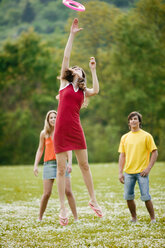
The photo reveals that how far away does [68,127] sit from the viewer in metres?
4.85

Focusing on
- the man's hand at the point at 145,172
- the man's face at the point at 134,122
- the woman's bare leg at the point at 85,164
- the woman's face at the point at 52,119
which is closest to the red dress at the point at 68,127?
the woman's bare leg at the point at 85,164

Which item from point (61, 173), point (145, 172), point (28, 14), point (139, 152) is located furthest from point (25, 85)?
point (61, 173)

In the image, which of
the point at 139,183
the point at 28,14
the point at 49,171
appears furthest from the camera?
the point at 28,14

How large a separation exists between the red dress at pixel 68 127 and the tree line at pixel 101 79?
27.0 meters

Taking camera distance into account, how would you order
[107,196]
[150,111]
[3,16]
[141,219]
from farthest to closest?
[3,16] < [150,111] < [107,196] < [141,219]

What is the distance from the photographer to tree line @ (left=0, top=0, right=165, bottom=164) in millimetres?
33906

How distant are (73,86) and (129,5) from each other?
33.6 metres

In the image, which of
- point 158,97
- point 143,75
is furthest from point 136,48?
point 158,97

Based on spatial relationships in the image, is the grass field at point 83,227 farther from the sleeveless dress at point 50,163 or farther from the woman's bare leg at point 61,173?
the sleeveless dress at point 50,163

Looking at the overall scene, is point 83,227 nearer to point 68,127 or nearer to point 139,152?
point 139,152

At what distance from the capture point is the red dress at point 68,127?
4.86 metres

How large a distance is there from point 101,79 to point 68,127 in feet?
106

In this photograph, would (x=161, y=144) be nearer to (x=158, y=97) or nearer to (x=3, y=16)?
(x=158, y=97)

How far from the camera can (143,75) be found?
3444cm
